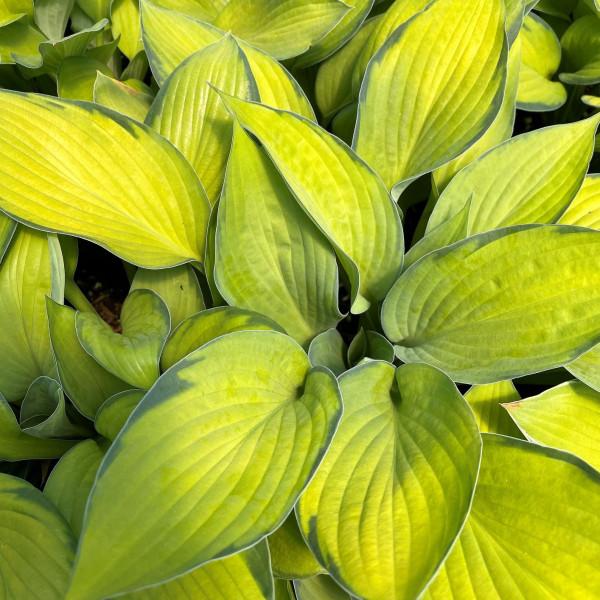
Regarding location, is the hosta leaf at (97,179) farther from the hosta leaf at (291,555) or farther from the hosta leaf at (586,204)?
the hosta leaf at (586,204)

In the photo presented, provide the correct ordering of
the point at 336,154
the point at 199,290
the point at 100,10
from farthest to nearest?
the point at 100,10 → the point at 199,290 → the point at 336,154

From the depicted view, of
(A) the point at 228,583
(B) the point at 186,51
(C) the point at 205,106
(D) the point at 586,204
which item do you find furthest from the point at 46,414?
(D) the point at 586,204

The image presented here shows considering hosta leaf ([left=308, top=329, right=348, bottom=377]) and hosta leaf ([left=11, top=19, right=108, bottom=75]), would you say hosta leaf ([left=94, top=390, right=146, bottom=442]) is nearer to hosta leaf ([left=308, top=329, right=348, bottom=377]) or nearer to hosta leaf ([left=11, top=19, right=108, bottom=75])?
hosta leaf ([left=308, top=329, right=348, bottom=377])

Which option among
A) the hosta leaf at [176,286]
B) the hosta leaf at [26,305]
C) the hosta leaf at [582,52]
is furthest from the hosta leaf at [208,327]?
the hosta leaf at [582,52]

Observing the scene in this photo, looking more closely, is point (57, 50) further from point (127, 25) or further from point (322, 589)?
point (322, 589)

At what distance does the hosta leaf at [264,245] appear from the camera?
2.74ft

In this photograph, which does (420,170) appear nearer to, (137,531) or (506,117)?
(506,117)

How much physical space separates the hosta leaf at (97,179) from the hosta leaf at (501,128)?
41 cm

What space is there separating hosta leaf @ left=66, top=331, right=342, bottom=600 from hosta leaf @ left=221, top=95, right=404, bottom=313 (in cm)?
18

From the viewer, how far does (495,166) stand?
3.09 ft

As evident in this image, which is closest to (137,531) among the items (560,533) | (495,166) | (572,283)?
(560,533)

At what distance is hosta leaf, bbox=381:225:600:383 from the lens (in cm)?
74

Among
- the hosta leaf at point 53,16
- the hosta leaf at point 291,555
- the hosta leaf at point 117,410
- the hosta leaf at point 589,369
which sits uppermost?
the hosta leaf at point 53,16

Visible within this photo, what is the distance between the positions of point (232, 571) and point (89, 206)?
0.54 metres
